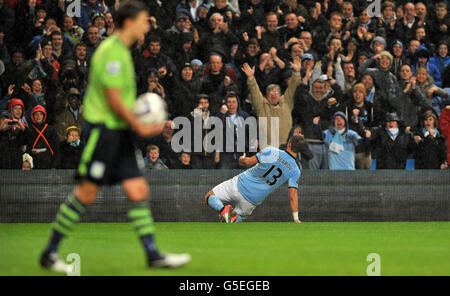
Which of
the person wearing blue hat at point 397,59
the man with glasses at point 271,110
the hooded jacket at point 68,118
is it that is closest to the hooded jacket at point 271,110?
the man with glasses at point 271,110

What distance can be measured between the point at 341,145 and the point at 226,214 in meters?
2.57

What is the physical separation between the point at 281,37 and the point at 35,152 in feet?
18.3

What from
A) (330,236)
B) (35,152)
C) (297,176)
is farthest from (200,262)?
(35,152)

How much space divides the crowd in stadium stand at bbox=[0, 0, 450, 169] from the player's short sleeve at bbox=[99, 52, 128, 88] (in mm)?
7621

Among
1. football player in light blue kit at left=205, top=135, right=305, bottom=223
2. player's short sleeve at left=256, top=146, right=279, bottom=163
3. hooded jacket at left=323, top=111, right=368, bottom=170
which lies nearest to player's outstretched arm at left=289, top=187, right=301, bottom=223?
football player in light blue kit at left=205, top=135, right=305, bottom=223

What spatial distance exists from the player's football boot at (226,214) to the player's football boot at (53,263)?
7238mm

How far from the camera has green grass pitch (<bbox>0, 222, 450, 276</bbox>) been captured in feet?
24.0

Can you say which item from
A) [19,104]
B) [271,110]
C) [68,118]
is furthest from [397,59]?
[19,104]

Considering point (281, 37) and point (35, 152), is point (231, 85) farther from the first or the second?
point (35, 152)

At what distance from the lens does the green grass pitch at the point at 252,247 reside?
730 centimetres

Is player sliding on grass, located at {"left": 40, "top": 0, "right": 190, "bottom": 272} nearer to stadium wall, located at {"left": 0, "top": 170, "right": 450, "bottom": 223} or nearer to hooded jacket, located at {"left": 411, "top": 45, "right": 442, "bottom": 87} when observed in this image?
stadium wall, located at {"left": 0, "top": 170, "right": 450, "bottom": 223}

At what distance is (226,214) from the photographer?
45.2 ft

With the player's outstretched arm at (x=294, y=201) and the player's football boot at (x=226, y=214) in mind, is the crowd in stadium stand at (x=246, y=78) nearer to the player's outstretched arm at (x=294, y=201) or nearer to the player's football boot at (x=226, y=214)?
the player's football boot at (x=226, y=214)

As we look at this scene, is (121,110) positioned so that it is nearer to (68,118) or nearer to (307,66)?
(68,118)
